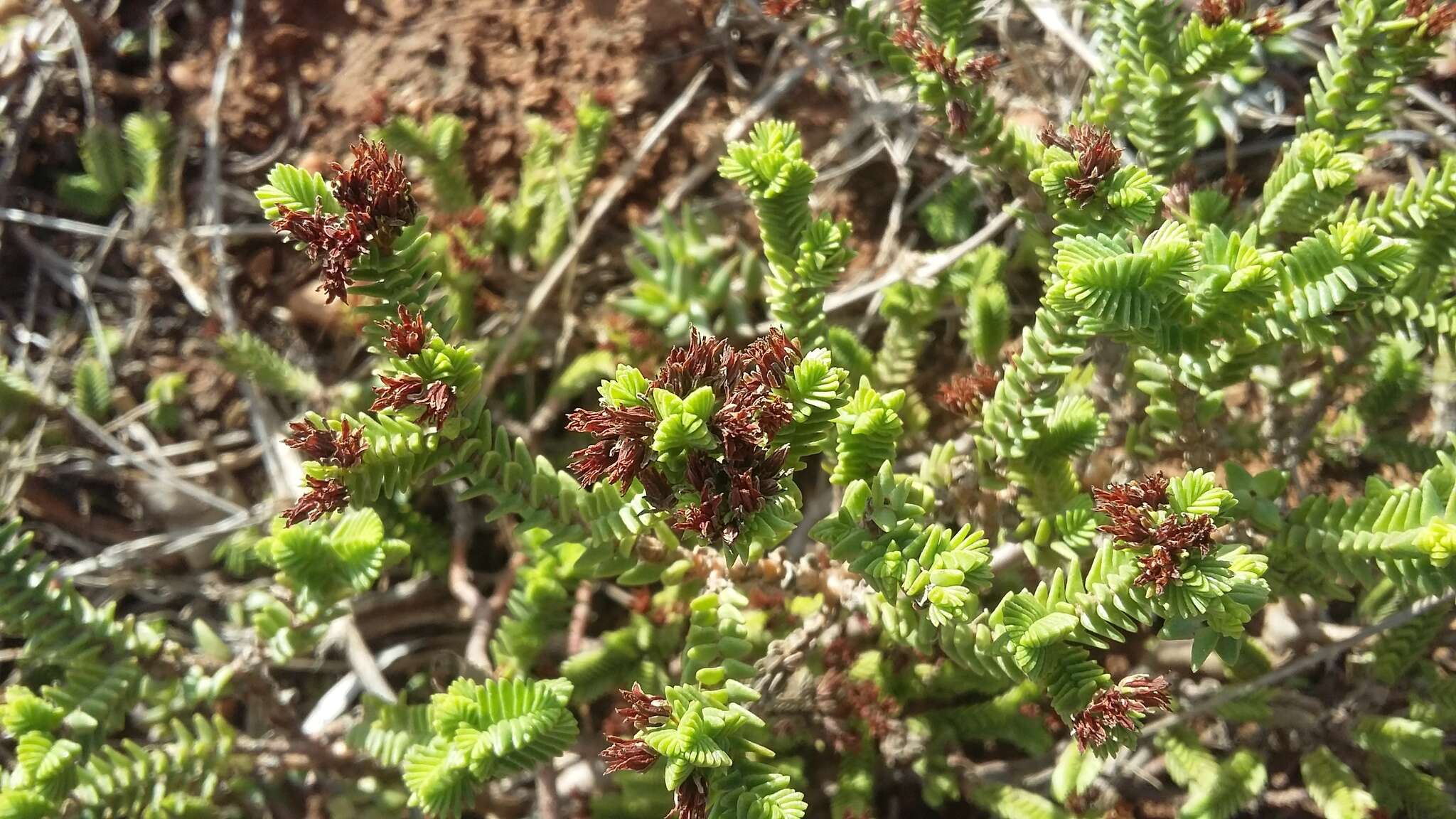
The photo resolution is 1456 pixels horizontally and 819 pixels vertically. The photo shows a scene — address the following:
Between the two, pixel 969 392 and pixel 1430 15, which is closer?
pixel 1430 15

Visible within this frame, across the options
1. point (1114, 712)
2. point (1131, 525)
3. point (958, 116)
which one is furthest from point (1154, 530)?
point (958, 116)

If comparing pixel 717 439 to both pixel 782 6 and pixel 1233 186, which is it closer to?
pixel 782 6

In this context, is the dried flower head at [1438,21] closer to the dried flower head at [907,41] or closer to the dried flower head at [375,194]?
the dried flower head at [907,41]

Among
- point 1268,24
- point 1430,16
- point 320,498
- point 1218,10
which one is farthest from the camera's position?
point 1268,24

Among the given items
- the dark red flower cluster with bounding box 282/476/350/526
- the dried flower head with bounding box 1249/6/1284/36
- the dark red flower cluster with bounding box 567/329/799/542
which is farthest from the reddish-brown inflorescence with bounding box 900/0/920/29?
the dark red flower cluster with bounding box 282/476/350/526

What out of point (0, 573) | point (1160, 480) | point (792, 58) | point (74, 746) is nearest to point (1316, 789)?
point (1160, 480)

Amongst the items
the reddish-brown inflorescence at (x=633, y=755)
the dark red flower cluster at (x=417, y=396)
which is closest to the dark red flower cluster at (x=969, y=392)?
the reddish-brown inflorescence at (x=633, y=755)
